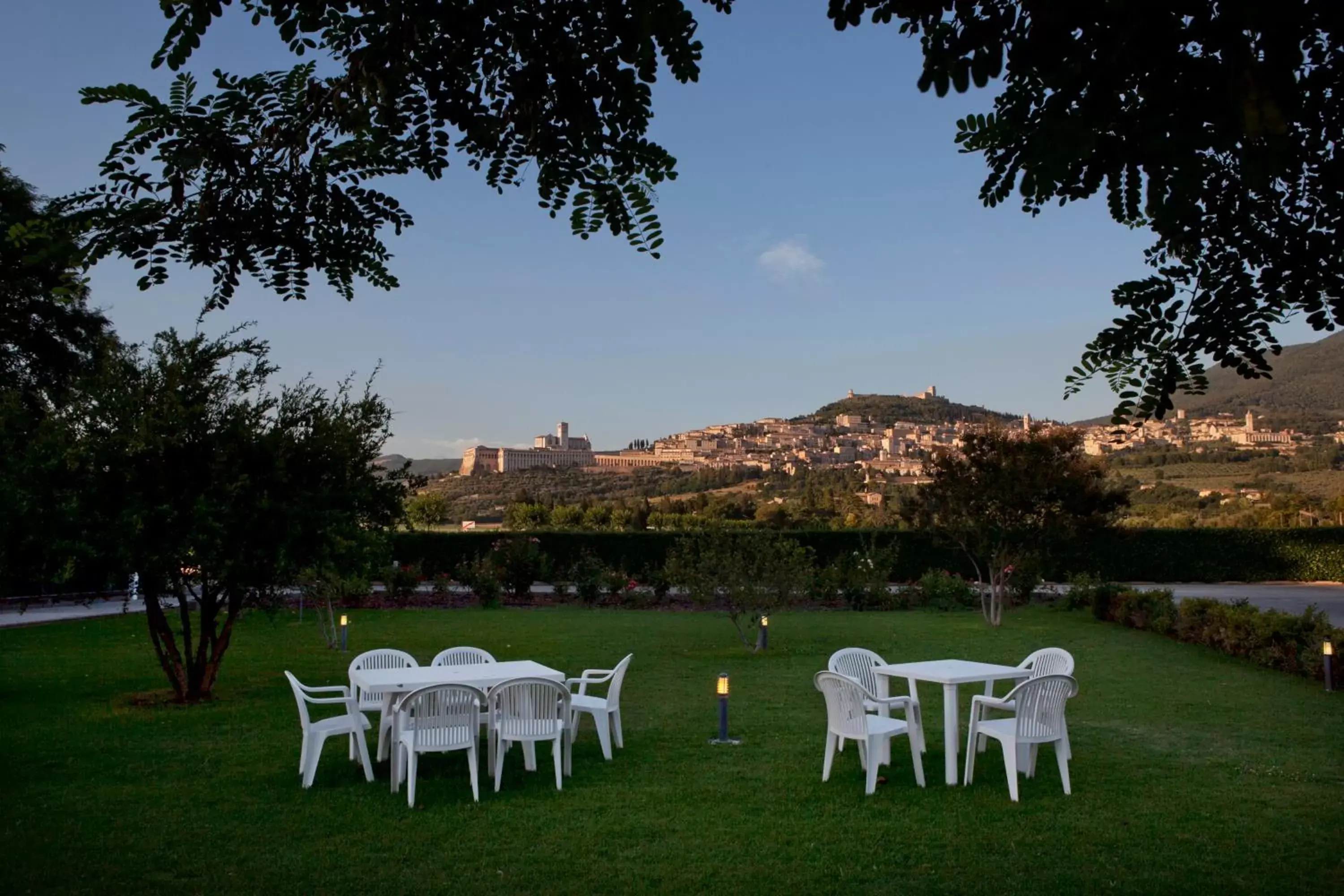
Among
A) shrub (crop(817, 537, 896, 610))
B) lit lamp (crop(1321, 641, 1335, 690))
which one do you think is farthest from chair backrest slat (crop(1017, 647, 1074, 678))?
shrub (crop(817, 537, 896, 610))

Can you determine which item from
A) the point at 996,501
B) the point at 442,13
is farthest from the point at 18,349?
the point at 442,13

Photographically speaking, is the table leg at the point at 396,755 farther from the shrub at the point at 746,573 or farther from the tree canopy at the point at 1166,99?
the shrub at the point at 746,573

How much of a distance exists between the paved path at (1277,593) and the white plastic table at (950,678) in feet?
43.1

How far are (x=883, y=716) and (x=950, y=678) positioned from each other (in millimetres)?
768

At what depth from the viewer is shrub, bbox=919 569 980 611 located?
2480 centimetres

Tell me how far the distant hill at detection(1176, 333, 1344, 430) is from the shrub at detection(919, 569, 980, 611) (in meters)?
63.5

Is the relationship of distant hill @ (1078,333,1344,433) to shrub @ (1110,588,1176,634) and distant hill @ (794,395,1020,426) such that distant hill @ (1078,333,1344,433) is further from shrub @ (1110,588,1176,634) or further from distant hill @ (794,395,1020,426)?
shrub @ (1110,588,1176,634)

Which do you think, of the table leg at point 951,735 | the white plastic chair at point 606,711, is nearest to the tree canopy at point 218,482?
the white plastic chair at point 606,711

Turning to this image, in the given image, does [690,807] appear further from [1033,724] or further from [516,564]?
[516,564]

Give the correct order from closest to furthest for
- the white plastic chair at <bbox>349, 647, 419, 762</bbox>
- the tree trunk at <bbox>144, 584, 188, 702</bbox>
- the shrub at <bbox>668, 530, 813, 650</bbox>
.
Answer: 1. the white plastic chair at <bbox>349, 647, 419, 762</bbox>
2. the tree trunk at <bbox>144, 584, 188, 702</bbox>
3. the shrub at <bbox>668, 530, 813, 650</bbox>

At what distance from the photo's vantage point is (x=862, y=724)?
7855 mm

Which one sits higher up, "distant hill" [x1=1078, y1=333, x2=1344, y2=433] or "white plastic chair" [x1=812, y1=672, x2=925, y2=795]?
"distant hill" [x1=1078, y1=333, x2=1344, y2=433]

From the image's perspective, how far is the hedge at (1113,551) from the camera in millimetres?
32656

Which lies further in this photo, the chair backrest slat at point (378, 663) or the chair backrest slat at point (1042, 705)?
the chair backrest slat at point (378, 663)
